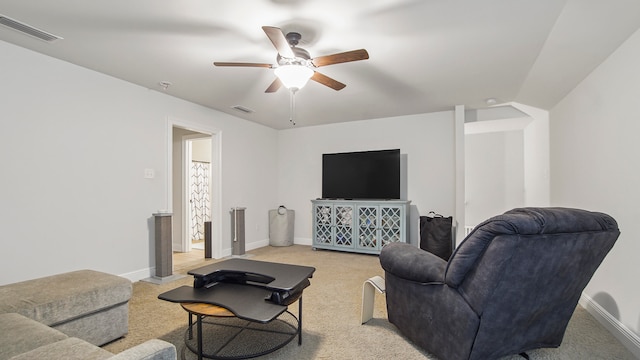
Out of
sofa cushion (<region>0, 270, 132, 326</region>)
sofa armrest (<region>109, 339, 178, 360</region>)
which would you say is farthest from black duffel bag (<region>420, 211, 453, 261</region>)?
sofa armrest (<region>109, 339, 178, 360</region>)

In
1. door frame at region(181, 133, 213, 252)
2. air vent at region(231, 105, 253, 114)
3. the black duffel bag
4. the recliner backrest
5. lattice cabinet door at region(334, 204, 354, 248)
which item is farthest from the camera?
door frame at region(181, 133, 213, 252)

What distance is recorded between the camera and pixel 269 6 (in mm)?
2061

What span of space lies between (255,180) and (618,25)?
4861mm

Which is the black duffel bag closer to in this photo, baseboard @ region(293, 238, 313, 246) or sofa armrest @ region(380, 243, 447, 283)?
baseboard @ region(293, 238, 313, 246)

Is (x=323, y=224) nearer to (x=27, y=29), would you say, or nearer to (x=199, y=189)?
(x=199, y=189)

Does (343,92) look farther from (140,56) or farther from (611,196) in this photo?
(611,196)

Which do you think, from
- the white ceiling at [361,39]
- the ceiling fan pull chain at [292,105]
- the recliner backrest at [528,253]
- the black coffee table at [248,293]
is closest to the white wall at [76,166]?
the white ceiling at [361,39]

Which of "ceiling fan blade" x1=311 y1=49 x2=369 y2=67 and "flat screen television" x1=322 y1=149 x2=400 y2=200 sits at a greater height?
"ceiling fan blade" x1=311 y1=49 x2=369 y2=67

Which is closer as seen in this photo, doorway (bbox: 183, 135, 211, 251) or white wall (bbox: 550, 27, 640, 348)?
white wall (bbox: 550, 27, 640, 348)

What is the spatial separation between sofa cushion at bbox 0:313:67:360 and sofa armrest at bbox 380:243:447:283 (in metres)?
1.78

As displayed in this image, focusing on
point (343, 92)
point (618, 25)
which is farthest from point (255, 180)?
point (618, 25)

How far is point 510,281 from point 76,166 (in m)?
3.74

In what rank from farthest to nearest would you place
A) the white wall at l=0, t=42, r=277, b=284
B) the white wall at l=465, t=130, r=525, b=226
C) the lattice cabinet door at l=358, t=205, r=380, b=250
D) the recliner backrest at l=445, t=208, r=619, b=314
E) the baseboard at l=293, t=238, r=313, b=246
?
1. the baseboard at l=293, t=238, r=313, b=246
2. the white wall at l=465, t=130, r=525, b=226
3. the lattice cabinet door at l=358, t=205, r=380, b=250
4. the white wall at l=0, t=42, r=277, b=284
5. the recliner backrest at l=445, t=208, r=619, b=314

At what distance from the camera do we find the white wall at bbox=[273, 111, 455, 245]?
16.3 feet
